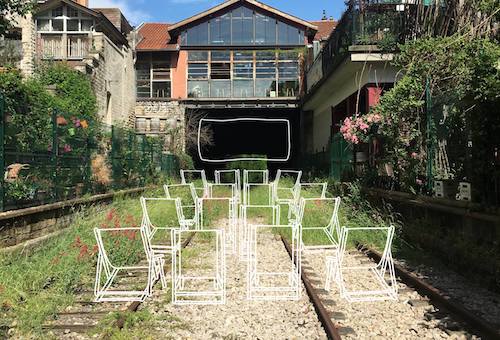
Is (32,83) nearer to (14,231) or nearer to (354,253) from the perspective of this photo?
(14,231)

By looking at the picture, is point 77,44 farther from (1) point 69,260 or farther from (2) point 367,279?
(2) point 367,279

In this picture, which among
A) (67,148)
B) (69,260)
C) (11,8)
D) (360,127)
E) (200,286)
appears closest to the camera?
(200,286)

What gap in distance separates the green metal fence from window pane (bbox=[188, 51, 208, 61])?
1516 centimetres

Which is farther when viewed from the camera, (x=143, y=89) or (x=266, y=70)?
(x=143, y=89)

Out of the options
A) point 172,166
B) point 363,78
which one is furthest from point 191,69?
point 363,78

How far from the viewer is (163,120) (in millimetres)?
31359

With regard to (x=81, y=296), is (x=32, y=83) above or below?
above

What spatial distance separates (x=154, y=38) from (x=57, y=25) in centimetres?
871

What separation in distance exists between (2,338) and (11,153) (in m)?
3.95

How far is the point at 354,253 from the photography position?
9297 mm

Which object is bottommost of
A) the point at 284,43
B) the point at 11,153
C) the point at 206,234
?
the point at 206,234

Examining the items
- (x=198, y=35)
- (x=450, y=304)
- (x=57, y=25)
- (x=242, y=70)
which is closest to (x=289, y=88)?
(x=242, y=70)

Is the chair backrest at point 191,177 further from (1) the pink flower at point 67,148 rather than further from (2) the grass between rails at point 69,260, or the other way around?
(1) the pink flower at point 67,148

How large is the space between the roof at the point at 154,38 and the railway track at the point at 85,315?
27121 mm
